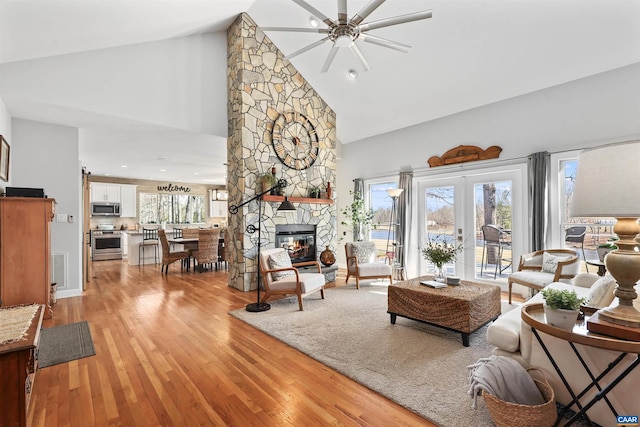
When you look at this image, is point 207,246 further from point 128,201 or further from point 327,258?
point 128,201

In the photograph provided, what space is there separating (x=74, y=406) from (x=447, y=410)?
8.04 feet

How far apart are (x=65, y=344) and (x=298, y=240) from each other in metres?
3.69

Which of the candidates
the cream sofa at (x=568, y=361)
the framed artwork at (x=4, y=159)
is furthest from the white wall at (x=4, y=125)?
the cream sofa at (x=568, y=361)

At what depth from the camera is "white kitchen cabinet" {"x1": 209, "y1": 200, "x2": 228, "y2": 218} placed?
1163cm

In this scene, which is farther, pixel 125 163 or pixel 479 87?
pixel 125 163

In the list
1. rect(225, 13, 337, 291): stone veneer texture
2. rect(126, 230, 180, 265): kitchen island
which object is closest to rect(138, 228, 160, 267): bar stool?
rect(126, 230, 180, 265): kitchen island

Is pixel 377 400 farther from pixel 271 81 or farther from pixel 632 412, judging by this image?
pixel 271 81

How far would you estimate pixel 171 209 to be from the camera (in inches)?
429

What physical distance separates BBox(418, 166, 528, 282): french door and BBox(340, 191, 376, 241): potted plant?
1.11 meters

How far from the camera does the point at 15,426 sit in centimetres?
162

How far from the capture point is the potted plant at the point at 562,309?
5.40ft

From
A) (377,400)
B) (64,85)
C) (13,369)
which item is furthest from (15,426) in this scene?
(64,85)

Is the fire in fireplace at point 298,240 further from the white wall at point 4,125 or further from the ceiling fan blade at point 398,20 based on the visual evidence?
the white wall at point 4,125

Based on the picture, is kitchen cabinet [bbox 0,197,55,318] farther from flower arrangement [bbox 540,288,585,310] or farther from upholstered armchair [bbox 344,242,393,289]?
flower arrangement [bbox 540,288,585,310]
